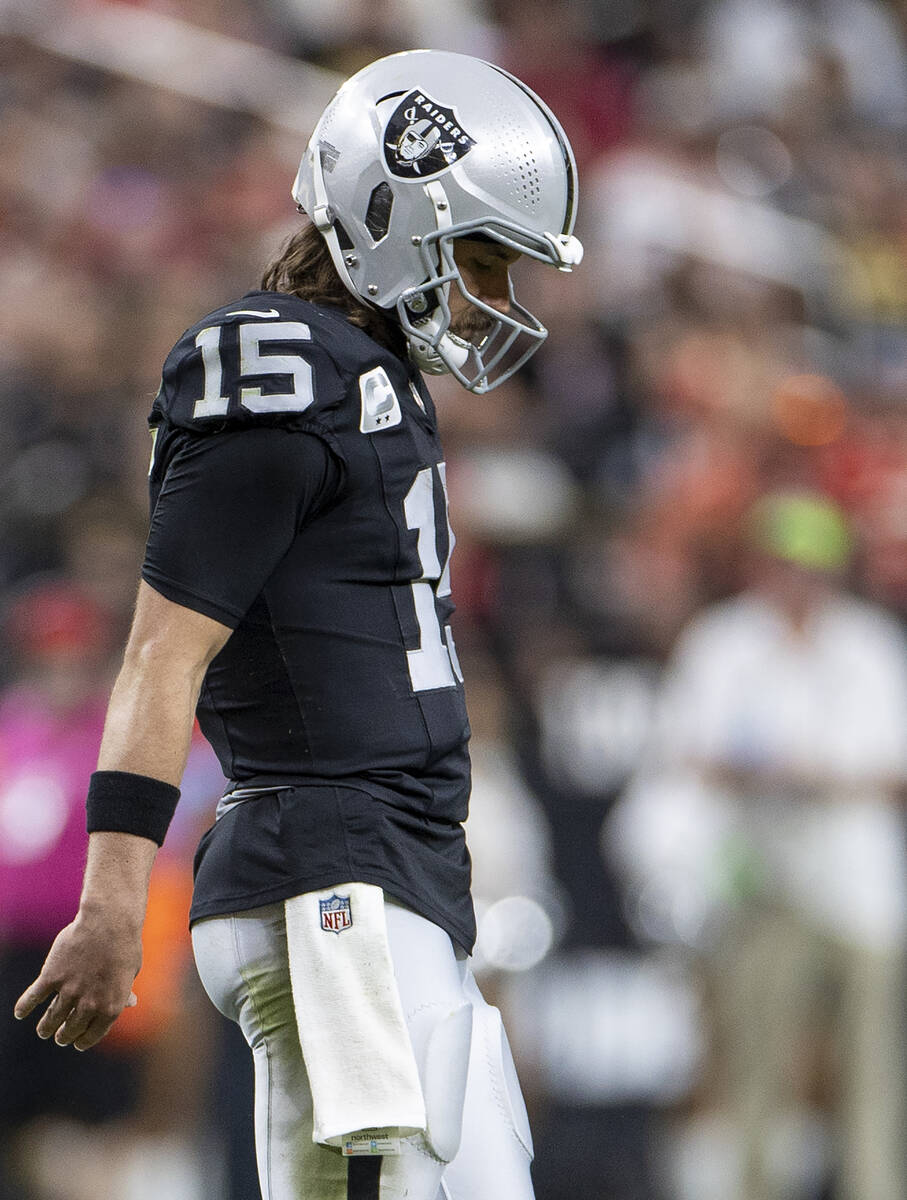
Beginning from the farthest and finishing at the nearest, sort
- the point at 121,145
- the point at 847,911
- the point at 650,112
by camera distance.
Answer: the point at 650,112 → the point at 121,145 → the point at 847,911

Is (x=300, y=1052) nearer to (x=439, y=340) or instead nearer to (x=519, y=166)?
(x=439, y=340)

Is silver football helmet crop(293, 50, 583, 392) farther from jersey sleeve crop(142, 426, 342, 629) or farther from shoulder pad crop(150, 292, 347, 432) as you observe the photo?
jersey sleeve crop(142, 426, 342, 629)

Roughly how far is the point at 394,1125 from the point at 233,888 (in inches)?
12.9

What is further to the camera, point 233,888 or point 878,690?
point 878,690

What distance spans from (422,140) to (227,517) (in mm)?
605

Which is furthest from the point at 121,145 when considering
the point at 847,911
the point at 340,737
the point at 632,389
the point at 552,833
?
the point at 340,737

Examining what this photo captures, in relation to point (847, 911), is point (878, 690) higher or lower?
higher

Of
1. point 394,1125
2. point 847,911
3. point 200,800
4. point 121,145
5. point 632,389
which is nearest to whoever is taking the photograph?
point 394,1125

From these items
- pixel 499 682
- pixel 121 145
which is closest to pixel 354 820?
pixel 499 682

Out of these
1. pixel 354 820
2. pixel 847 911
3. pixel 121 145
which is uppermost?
pixel 121 145

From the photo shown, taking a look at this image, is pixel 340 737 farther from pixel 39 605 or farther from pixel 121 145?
pixel 121 145

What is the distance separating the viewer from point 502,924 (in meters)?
5.00

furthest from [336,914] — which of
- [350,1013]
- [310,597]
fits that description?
[310,597]

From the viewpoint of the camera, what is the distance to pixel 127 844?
1.97 m
